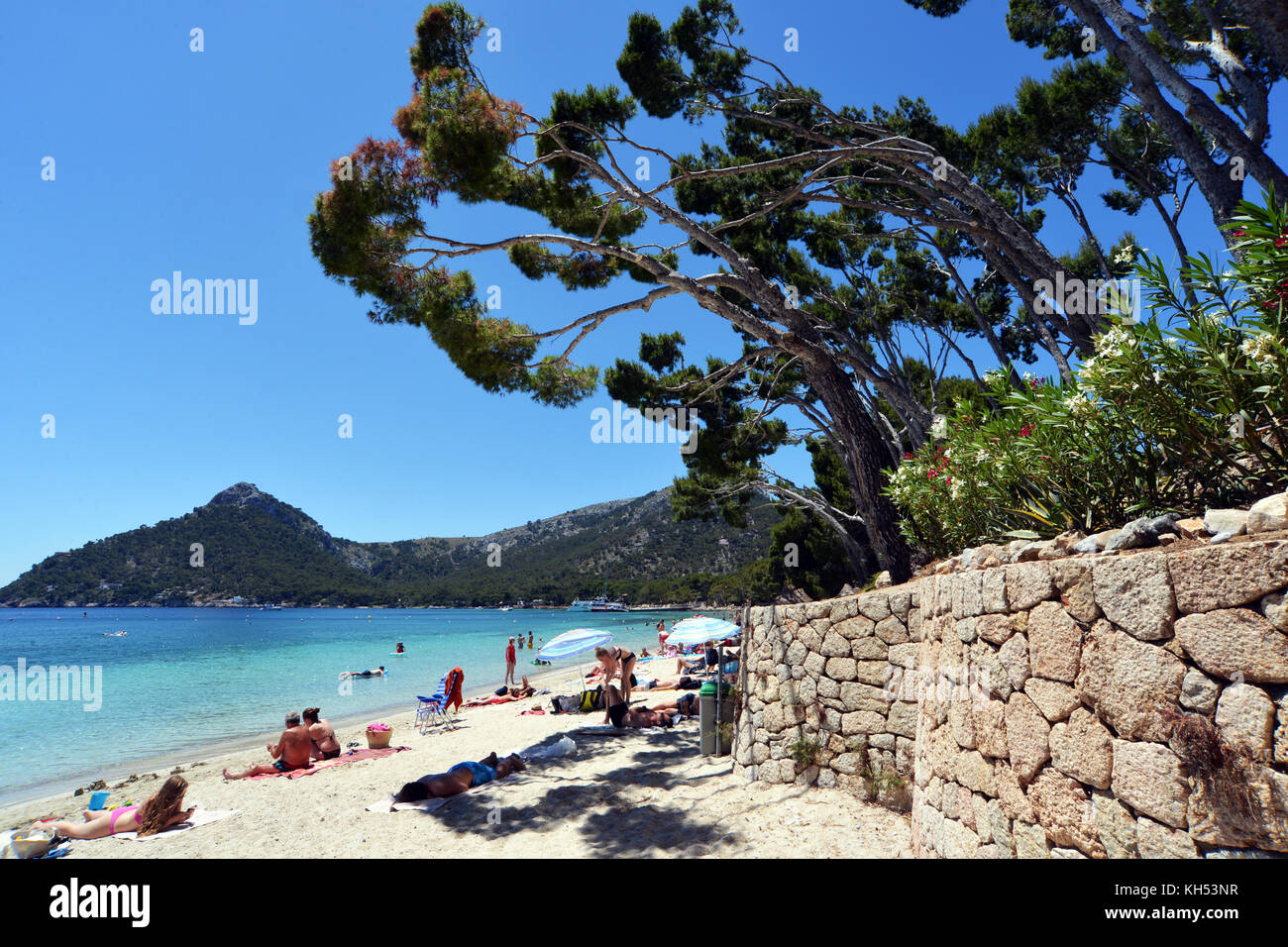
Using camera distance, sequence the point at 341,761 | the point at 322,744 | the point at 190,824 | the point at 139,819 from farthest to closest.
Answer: the point at 322,744 < the point at 341,761 < the point at 190,824 < the point at 139,819

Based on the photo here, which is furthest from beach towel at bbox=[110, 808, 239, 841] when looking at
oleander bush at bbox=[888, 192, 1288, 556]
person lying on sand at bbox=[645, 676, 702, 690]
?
person lying on sand at bbox=[645, 676, 702, 690]

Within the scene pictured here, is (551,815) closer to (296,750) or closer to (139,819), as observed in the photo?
(139,819)

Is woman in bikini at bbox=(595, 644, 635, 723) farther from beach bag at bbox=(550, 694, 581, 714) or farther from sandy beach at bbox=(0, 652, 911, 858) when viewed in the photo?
beach bag at bbox=(550, 694, 581, 714)

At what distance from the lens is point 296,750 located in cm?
962

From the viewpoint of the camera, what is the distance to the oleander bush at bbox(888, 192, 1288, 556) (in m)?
2.75

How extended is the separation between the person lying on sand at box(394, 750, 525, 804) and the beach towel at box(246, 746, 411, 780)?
2.94m

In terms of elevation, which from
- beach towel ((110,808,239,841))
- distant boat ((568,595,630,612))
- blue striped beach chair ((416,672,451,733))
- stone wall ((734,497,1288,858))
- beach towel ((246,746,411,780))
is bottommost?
distant boat ((568,595,630,612))

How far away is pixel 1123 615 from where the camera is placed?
254 centimetres

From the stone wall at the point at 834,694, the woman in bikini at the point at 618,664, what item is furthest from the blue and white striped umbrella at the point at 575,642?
the stone wall at the point at 834,694

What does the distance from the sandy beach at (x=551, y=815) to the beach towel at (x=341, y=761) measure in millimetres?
196

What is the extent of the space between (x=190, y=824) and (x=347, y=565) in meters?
124

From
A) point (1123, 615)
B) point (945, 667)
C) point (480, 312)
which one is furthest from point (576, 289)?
point (1123, 615)

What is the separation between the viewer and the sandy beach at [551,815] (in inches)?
203

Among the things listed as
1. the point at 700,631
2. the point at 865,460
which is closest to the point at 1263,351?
the point at 865,460
